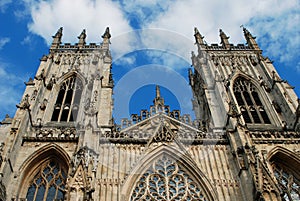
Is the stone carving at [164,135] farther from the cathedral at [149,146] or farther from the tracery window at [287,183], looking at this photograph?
the tracery window at [287,183]

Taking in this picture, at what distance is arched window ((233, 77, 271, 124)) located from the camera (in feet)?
63.6

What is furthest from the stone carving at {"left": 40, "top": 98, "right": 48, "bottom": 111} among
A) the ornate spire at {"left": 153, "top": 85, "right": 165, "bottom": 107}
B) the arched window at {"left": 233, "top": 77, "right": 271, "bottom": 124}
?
the arched window at {"left": 233, "top": 77, "right": 271, "bottom": 124}

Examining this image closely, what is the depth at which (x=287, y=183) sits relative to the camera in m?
14.8

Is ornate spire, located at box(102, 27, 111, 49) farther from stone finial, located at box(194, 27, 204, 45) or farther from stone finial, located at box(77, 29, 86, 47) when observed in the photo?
stone finial, located at box(194, 27, 204, 45)

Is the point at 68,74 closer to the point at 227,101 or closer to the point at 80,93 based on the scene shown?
the point at 80,93

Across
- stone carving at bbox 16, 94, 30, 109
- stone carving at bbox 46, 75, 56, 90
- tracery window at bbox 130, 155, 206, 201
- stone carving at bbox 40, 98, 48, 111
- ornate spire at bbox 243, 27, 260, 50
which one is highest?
ornate spire at bbox 243, 27, 260, 50

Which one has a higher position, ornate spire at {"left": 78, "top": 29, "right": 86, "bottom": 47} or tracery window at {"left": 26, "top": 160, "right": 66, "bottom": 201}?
ornate spire at {"left": 78, "top": 29, "right": 86, "bottom": 47}

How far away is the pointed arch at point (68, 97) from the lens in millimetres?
19156

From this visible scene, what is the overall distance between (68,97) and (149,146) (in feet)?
25.3

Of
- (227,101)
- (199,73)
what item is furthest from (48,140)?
(199,73)

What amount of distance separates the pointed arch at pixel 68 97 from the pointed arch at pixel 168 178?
20.1ft

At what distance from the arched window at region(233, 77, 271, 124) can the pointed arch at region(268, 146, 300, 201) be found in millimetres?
3564

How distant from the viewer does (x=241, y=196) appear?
1338 cm

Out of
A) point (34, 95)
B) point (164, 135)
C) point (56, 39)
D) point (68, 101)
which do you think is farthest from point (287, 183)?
point (56, 39)
